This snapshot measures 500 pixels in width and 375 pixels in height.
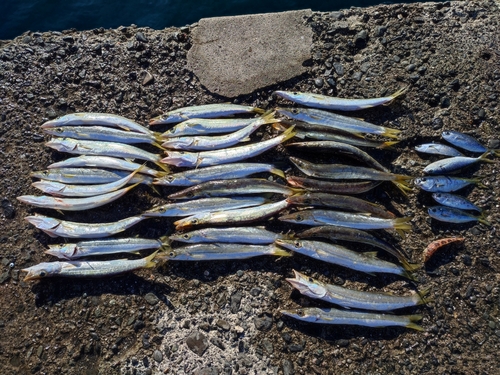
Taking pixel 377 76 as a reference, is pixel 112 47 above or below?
above

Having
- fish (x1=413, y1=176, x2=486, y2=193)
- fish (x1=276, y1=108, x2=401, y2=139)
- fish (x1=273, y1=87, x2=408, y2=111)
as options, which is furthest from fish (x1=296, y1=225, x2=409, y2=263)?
fish (x1=273, y1=87, x2=408, y2=111)

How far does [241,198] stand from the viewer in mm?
4703

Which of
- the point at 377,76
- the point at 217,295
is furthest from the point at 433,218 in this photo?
the point at 217,295

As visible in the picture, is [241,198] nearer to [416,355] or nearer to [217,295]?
[217,295]

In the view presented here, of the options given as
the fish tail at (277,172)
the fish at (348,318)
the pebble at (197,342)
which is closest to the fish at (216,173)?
the fish tail at (277,172)

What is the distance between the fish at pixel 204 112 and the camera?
5082 mm

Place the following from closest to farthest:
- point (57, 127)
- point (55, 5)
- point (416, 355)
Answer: point (416, 355) < point (57, 127) < point (55, 5)

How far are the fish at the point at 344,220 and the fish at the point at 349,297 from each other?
2.18ft

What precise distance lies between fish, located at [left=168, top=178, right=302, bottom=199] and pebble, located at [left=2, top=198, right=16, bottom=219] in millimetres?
2281

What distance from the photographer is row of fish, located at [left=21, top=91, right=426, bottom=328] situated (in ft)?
14.8

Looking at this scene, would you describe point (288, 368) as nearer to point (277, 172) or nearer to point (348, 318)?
point (348, 318)

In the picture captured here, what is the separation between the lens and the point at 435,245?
455cm

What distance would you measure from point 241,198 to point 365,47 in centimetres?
286

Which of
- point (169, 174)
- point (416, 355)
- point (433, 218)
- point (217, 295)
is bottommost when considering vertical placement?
point (416, 355)
